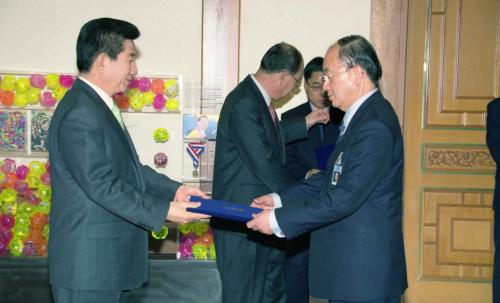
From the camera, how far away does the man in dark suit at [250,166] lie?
3707 millimetres

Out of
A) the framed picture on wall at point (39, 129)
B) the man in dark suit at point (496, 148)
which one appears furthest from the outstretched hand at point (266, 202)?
the framed picture on wall at point (39, 129)

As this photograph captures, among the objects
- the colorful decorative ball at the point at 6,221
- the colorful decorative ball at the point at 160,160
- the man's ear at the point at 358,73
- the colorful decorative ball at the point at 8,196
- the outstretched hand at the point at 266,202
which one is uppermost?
the man's ear at the point at 358,73

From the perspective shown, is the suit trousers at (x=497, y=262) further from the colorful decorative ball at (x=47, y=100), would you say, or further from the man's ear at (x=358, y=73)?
the colorful decorative ball at (x=47, y=100)

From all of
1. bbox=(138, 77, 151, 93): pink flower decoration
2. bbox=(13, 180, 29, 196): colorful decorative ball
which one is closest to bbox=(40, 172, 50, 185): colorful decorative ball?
bbox=(13, 180, 29, 196): colorful decorative ball

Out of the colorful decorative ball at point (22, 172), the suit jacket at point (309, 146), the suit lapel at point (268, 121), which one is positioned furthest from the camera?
the colorful decorative ball at point (22, 172)

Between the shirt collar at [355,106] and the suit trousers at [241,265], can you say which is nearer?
the shirt collar at [355,106]

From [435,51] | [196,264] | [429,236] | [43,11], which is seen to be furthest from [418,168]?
[43,11]

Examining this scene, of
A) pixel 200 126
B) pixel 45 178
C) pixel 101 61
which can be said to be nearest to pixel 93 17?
pixel 200 126

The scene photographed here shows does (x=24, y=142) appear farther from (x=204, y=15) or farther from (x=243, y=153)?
(x=243, y=153)

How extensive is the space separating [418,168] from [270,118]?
199 centimetres

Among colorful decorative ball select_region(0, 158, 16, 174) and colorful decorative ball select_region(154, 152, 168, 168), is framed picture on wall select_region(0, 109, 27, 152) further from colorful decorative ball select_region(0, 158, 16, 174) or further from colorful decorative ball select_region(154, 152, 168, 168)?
colorful decorative ball select_region(154, 152, 168, 168)

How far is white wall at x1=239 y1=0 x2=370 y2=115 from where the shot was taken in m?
5.42

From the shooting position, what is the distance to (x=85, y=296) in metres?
2.64

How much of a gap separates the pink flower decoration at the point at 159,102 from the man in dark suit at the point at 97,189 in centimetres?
254
